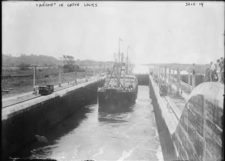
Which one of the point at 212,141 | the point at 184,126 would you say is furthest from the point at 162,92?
the point at 212,141

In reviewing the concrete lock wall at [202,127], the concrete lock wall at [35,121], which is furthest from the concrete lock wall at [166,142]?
the concrete lock wall at [35,121]

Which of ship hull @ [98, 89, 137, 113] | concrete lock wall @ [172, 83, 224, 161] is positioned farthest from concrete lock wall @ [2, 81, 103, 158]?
concrete lock wall @ [172, 83, 224, 161]

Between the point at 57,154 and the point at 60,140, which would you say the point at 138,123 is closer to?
the point at 60,140

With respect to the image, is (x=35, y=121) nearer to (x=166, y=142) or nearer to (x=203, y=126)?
(x=166, y=142)

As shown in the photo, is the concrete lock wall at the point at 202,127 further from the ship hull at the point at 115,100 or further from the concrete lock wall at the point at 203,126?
the ship hull at the point at 115,100

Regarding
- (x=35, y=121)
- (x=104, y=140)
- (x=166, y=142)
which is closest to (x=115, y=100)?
(x=104, y=140)

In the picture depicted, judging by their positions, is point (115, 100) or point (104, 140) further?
point (115, 100)
